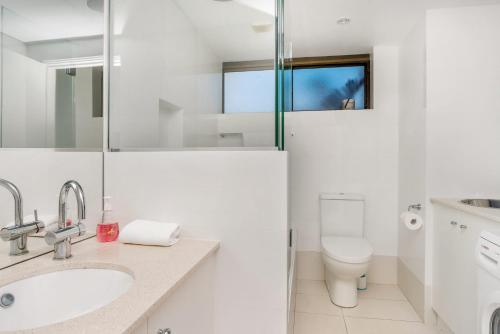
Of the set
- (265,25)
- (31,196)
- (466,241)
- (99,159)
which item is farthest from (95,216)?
(466,241)

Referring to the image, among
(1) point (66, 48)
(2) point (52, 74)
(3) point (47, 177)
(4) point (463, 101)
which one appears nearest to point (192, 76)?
(1) point (66, 48)

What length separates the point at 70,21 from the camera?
1.22 m

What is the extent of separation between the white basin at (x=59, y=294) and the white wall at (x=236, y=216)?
14.2 inches

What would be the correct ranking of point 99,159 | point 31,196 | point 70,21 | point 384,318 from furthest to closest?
point 384,318 → point 99,159 → point 70,21 → point 31,196

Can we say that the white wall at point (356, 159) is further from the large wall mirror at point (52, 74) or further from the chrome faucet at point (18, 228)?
the chrome faucet at point (18, 228)

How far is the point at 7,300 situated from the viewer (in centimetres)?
78

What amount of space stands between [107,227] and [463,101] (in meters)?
2.33

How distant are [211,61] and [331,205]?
1605 mm

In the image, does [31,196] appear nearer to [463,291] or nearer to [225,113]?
[225,113]

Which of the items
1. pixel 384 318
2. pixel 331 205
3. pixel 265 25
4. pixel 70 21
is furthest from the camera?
pixel 331 205

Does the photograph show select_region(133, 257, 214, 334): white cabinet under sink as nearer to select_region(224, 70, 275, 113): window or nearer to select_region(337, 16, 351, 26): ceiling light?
select_region(224, 70, 275, 113): window

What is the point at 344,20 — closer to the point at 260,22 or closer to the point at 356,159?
the point at 260,22

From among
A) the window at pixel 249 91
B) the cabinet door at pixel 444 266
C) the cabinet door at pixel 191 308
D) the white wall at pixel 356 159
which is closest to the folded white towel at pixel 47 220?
the cabinet door at pixel 191 308

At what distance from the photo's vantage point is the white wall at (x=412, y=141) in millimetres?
1979
